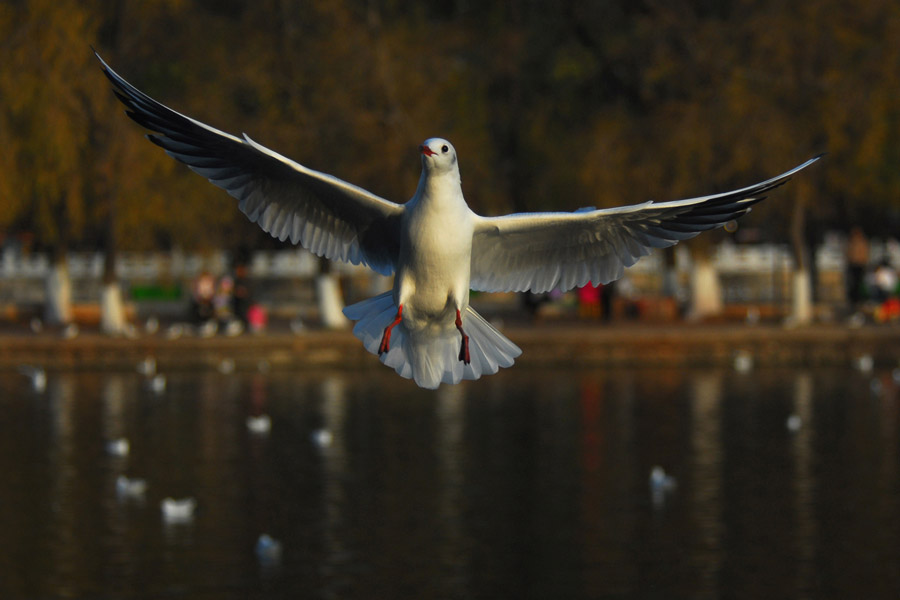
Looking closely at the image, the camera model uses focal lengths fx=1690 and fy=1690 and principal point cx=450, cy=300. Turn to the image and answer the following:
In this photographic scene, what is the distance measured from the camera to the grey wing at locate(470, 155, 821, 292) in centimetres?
746

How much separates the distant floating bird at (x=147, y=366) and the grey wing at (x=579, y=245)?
1771 cm

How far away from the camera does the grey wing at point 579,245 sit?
7465 millimetres

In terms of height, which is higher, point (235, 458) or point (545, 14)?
point (545, 14)

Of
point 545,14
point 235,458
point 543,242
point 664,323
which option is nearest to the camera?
point 543,242

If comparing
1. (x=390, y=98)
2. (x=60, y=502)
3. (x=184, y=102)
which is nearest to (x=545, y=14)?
(x=390, y=98)

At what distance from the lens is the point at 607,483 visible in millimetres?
17500

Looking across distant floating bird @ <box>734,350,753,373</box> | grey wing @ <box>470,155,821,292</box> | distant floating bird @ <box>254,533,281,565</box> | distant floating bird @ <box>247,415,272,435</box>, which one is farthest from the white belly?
distant floating bird @ <box>734,350,753,373</box>

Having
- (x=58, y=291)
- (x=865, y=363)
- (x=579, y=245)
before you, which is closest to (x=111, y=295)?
(x=58, y=291)

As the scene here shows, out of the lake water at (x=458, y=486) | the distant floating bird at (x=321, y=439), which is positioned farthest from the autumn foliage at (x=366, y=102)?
the distant floating bird at (x=321, y=439)

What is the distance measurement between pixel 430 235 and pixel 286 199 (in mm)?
1125

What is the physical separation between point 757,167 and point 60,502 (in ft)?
47.3

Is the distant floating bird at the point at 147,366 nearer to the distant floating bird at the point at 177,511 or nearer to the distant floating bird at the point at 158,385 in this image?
the distant floating bird at the point at 158,385

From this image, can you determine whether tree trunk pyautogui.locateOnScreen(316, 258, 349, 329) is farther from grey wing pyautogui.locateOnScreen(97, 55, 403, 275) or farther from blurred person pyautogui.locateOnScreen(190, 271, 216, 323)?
grey wing pyautogui.locateOnScreen(97, 55, 403, 275)

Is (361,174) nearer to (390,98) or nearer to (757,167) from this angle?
(390,98)
